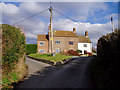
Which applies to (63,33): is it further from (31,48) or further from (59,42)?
(31,48)

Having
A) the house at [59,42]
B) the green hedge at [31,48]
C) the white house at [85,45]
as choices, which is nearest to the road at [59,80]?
the green hedge at [31,48]

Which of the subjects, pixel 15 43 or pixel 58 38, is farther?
pixel 58 38

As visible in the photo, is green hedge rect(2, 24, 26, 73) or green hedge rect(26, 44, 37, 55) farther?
green hedge rect(26, 44, 37, 55)

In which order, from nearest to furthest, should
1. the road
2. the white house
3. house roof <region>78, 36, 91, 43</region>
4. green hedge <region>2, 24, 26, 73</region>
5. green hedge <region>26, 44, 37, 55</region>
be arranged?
the road < green hedge <region>2, 24, 26, 73</region> < green hedge <region>26, 44, 37, 55</region> < the white house < house roof <region>78, 36, 91, 43</region>

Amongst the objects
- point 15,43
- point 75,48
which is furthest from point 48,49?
point 15,43

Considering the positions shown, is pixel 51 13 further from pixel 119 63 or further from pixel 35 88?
pixel 119 63

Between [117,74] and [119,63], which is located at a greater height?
[119,63]

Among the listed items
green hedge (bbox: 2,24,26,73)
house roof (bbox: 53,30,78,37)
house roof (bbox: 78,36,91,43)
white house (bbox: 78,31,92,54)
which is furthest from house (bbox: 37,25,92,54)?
green hedge (bbox: 2,24,26,73)

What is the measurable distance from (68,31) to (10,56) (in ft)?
118

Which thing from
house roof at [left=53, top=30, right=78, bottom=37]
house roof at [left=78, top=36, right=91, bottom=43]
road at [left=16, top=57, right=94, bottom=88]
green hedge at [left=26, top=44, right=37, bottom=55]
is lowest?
road at [left=16, top=57, right=94, bottom=88]

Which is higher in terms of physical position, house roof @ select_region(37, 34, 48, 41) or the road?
house roof @ select_region(37, 34, 48, 41)

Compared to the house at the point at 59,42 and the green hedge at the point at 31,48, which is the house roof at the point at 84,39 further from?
the green hedge at the point at 31,48

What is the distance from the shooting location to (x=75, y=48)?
37719 mm

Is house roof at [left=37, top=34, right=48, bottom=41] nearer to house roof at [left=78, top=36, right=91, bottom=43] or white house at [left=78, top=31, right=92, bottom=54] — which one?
white house at [left=78, top=31, right=92, bottom=54]
